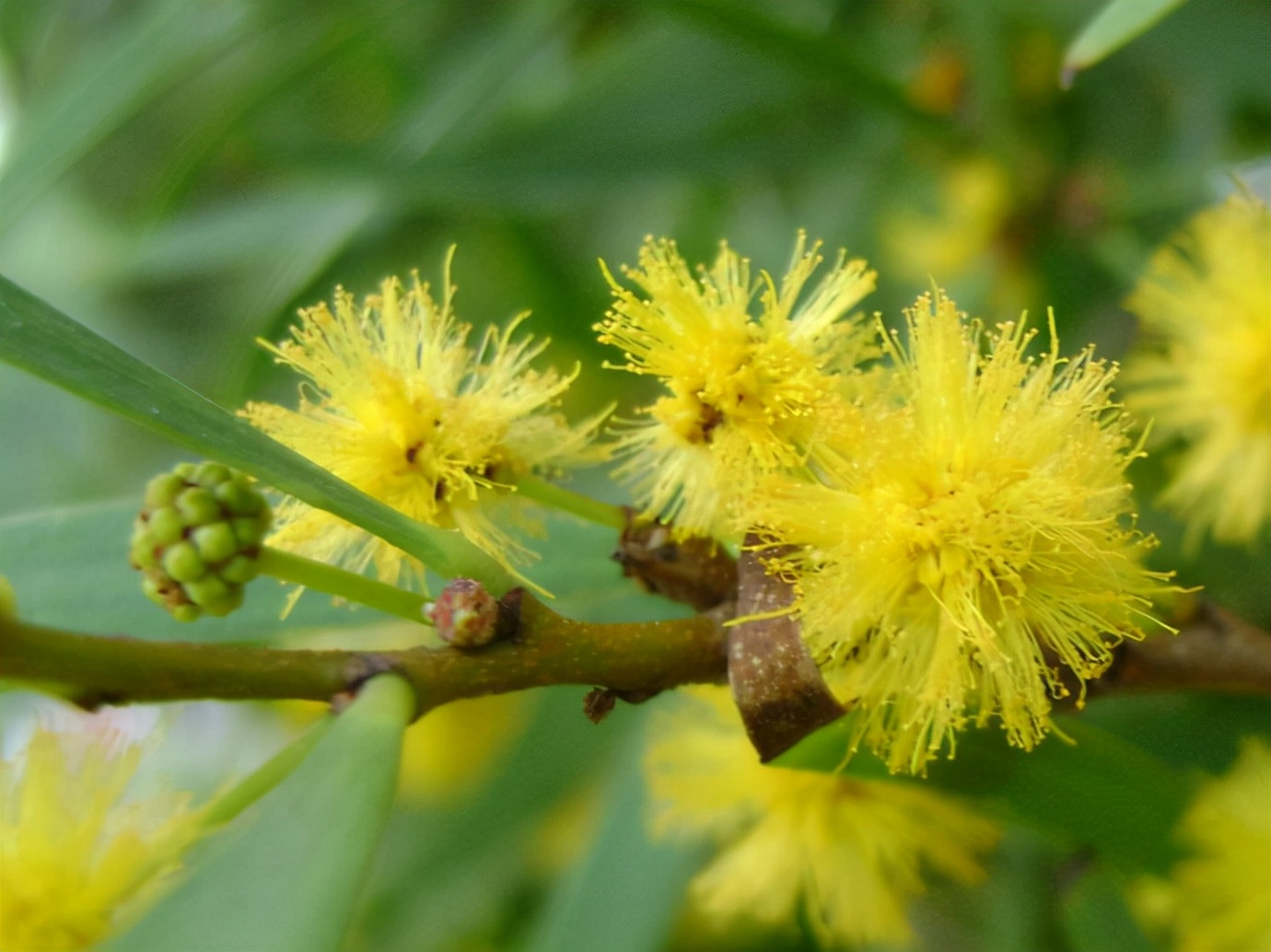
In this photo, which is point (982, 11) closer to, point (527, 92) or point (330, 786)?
point (527, 92)

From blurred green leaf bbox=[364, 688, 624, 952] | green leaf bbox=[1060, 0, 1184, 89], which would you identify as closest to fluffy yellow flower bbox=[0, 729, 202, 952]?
blurred green leaf bbox=[364, 688, 624, 952]

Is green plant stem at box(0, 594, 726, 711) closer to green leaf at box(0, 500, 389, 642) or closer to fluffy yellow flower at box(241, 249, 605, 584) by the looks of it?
fluffy yellow flower at box(241, 249, 605, 584)

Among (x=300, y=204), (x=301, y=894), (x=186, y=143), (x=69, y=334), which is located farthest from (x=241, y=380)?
(x=301, y=894)

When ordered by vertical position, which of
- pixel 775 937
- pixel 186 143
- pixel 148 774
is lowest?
pixel 775 937

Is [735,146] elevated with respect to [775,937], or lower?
elevated

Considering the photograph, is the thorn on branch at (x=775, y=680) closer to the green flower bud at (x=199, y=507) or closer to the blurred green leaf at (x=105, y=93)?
the green flower bud at (x=199, y=507)

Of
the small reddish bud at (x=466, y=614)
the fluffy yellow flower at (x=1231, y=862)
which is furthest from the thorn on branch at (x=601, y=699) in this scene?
the fluffy yellow flower at (x=1231, y=862)
